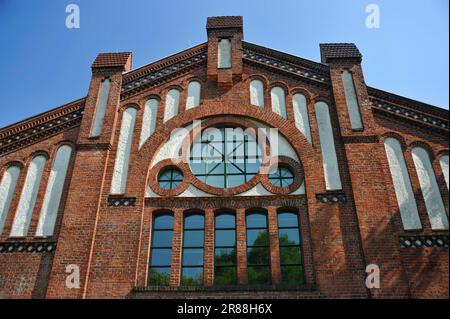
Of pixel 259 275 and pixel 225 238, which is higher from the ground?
pixel 225 238

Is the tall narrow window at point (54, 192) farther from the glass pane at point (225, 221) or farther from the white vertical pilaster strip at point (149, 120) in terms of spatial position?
the glass pane at point (225, 221)

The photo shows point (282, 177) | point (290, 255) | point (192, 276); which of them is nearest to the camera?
point (192, 276)

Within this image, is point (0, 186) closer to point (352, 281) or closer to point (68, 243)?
point (68, 243)

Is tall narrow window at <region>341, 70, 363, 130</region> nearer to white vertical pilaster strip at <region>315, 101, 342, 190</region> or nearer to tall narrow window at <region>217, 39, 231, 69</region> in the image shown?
white vertical pilaster strip at <region>315, 101, 342, 190</region>

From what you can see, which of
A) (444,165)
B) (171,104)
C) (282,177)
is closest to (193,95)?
(171,104)

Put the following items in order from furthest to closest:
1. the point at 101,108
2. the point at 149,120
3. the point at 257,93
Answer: the point at 257,93, the point at 101,108, the point at 149,120

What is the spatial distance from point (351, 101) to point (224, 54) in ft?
14.4

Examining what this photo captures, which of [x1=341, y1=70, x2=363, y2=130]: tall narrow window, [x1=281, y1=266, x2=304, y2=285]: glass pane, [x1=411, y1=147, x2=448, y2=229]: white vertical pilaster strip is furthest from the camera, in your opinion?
[x1=341, y1=70, x2=363, y2=130]: tall narrow window

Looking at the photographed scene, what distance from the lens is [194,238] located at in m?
11.6

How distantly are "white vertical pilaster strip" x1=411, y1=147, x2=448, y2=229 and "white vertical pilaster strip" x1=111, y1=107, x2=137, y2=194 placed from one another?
297 inches

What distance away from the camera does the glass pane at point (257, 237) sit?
11.3 m

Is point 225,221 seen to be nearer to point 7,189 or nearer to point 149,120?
point 149,120

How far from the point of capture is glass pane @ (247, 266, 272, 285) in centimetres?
1076

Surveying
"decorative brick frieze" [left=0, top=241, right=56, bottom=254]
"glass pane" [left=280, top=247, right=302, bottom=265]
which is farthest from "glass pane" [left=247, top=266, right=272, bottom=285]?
"decorative brick frieze" [left=0, top=241, right=56, bottom=254]
